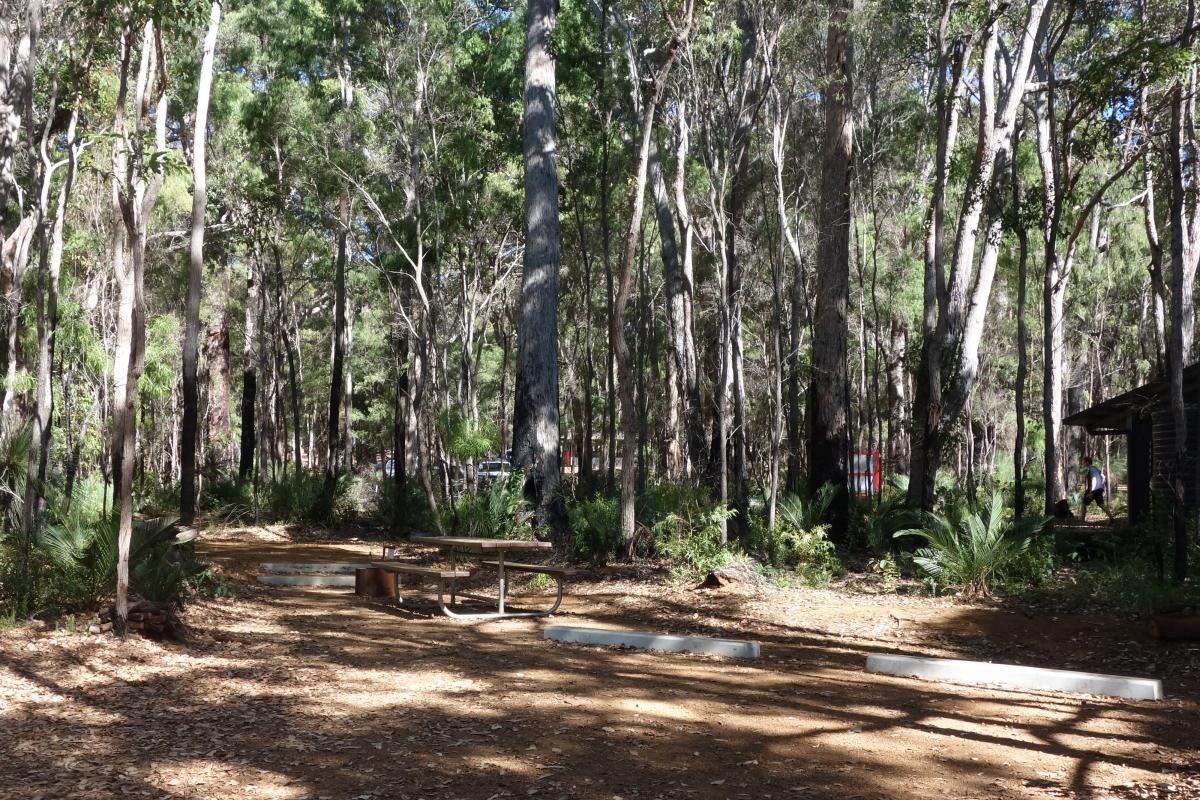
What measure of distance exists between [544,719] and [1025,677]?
3676 mm

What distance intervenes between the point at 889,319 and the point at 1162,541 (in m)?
18.6

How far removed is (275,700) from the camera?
627 cm

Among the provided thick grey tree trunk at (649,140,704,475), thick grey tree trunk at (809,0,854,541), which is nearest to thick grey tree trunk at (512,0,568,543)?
thick grey tree trunk at (649,140,704,475)

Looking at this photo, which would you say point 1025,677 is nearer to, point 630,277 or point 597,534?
point 597,534

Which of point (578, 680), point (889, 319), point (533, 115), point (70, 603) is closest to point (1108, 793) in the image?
point (578, 680)

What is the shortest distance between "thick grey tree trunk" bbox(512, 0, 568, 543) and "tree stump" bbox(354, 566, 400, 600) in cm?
394

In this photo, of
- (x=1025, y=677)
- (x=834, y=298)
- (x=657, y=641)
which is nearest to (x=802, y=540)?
(x=834, y=298)

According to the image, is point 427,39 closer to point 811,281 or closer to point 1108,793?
point 811,281

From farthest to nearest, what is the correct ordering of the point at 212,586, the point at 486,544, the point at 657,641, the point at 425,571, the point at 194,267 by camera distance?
the point at 194,267, the point at 212,586, the point at 425,571, the point at 486,544, the point at 657,641

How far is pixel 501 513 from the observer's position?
589 inches

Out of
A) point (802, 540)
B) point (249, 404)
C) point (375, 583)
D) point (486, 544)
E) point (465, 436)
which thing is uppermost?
point (249, 404)

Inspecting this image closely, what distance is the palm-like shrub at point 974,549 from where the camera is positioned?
11.7 m

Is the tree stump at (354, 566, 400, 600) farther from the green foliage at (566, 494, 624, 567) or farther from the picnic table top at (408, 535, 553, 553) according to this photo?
the green foliage at (566, 494, 624, 567)

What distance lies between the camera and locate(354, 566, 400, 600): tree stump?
11750 millimetres
